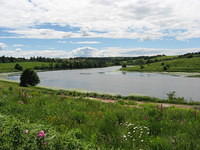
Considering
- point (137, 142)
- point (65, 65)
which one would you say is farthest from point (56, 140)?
point (65, 65)

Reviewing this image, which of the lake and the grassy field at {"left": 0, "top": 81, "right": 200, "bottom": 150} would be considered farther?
the lake

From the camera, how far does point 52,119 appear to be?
6.21 meters

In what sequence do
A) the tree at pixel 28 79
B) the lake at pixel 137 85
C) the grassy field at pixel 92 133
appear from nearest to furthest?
the grassy field at pixel 92 133
the lake at pixel 137 85
the tree at pixel 28 79

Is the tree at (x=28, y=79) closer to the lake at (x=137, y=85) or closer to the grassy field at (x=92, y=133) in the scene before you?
the lake at (x=137, y=85)

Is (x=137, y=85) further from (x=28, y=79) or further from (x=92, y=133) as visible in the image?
(x=92, y=133)

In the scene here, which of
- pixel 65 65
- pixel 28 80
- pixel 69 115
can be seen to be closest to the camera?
pixel 69 115

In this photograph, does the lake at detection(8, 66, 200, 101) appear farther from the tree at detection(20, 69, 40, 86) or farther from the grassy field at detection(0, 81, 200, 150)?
the grassy field at detection(0, 81, 200, 150)

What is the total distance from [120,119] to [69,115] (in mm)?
1594

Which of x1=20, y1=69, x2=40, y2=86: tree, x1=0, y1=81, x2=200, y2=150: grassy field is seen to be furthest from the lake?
x1=0, y1=81, x2=200, y2=150: grassy field

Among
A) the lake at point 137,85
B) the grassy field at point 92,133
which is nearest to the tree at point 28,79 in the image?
the lake at point 137,85

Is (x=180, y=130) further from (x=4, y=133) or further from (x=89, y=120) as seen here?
(x=4, y=133)

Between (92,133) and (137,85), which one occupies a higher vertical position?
(92,133)

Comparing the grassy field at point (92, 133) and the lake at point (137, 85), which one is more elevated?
the grassy field at point (92, 133)

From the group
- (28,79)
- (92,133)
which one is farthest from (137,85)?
(92,133)
